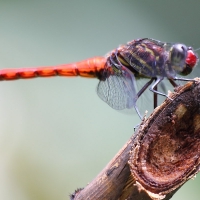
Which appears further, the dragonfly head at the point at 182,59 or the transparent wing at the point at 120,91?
the transparent wing at the point at 120,91

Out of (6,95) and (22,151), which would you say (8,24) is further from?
(22,151)

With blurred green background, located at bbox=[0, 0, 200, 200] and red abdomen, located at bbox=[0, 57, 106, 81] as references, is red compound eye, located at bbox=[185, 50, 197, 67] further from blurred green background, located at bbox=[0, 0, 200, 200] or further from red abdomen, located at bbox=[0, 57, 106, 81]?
blurred green background, located at bbox=[0, 0, 200, 200]

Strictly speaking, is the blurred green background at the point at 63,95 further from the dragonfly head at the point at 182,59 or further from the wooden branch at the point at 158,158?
the wooden branch at the point at 158,158

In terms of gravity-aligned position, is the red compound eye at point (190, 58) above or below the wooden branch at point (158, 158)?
above

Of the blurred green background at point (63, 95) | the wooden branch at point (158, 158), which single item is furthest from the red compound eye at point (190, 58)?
the blurred green background at point (63, 95)

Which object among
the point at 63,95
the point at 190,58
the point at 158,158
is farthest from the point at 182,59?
the point at 63,95

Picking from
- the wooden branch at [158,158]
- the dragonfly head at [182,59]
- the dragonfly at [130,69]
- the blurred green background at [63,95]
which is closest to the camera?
the wooden branch at [158,158]

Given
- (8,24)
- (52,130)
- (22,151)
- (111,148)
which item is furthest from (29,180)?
(8,24)

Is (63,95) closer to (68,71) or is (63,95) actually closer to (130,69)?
(68,71)
